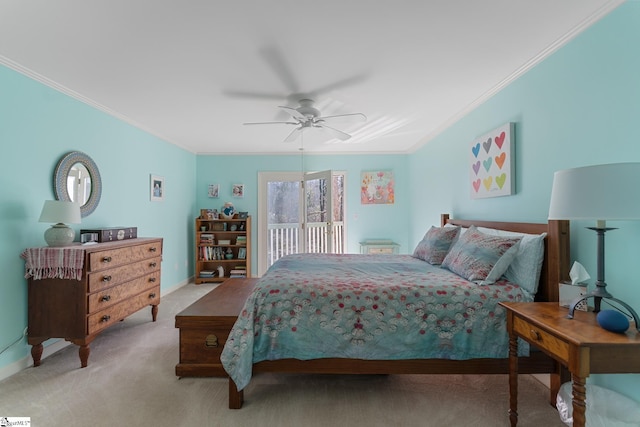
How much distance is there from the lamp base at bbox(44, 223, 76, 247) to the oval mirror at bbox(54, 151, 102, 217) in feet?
1.30

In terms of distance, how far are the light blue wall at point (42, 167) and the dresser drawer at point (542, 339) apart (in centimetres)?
351

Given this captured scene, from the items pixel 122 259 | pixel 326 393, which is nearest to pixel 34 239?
pixel 122 259

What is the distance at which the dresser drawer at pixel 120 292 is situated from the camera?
2436 millimetres

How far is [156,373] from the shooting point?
2.30m

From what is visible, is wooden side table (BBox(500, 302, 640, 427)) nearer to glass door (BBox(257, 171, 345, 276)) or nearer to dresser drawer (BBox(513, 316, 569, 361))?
dresser drawer (BBox(513, 316, 569, 361))

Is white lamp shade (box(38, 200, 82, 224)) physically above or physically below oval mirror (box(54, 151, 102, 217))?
below

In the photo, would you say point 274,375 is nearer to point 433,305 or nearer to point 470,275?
point 433,305

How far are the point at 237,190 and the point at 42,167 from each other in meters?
3.07

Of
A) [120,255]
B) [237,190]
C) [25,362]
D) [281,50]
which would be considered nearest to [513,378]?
[281,50]

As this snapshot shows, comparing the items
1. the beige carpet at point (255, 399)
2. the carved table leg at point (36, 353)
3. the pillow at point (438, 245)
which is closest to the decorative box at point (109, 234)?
the carved table leg at point (36, 353)

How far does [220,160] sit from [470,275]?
4.71 meters

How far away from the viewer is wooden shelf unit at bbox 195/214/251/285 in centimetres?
519

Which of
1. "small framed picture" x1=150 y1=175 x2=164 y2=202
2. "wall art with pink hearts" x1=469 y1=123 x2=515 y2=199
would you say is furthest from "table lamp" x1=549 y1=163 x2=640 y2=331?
"small framed picture" x1=150 y1=175 x2=164 y2=202

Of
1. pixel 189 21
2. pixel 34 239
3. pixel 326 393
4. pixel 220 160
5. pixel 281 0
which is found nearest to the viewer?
pixel 281 0
